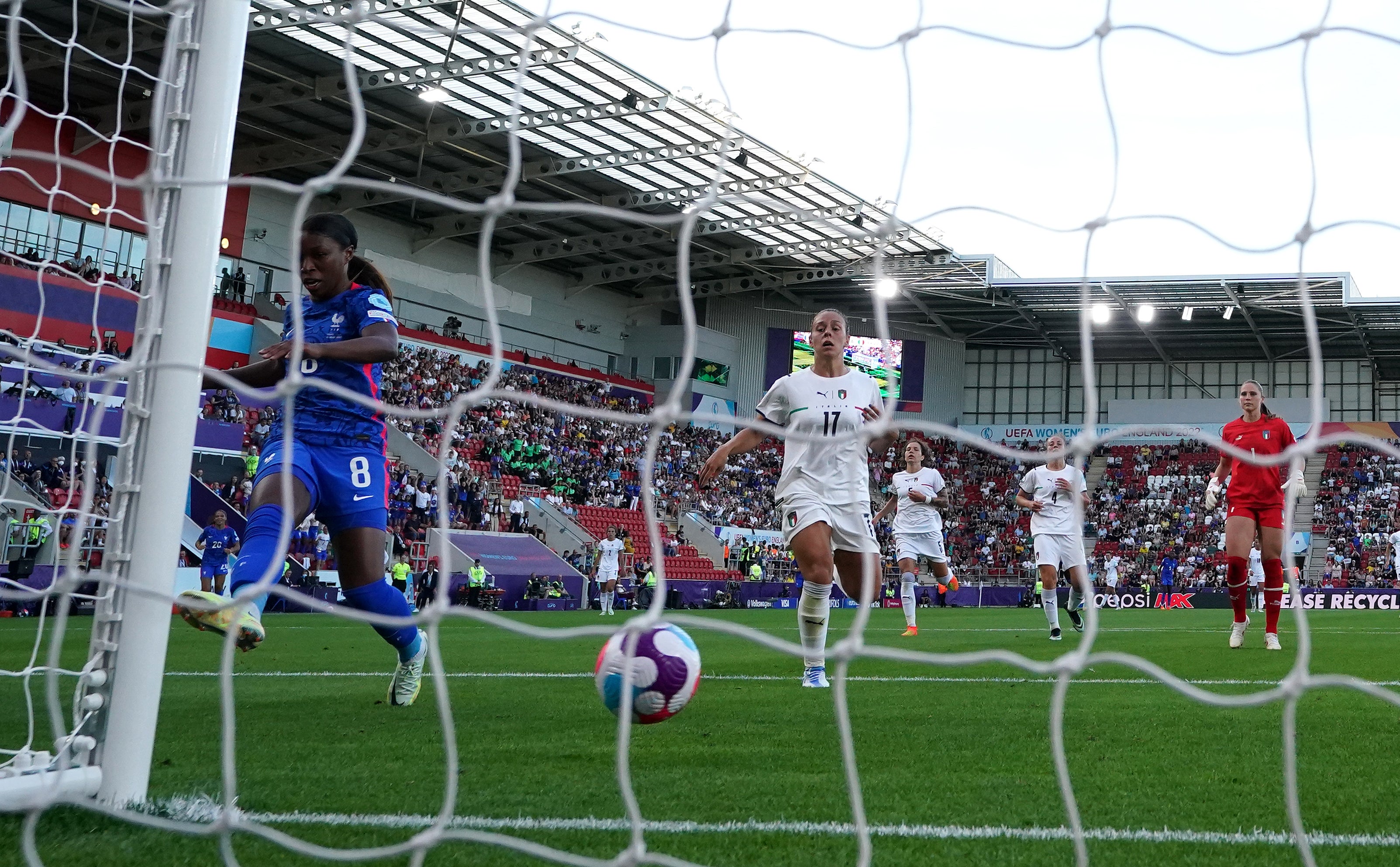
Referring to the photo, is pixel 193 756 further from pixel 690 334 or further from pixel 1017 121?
pixel 1017 121

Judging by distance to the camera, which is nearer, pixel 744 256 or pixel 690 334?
pixel 690 334

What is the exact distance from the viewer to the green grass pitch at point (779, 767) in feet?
8.95

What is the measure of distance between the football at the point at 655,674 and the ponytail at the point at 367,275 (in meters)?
1.70

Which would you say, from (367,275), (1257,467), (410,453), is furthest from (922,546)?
(410,453)

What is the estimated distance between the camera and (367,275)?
4.73m

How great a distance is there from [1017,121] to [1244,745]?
2278 millimetres

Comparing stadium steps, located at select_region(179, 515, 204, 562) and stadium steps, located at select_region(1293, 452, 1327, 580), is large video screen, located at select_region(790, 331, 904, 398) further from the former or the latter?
stadium steps, located at select_region(179, 515, 204, 562)

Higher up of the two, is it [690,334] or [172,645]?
[690,334]

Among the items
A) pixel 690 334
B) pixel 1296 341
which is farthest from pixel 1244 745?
pixel 1296 341

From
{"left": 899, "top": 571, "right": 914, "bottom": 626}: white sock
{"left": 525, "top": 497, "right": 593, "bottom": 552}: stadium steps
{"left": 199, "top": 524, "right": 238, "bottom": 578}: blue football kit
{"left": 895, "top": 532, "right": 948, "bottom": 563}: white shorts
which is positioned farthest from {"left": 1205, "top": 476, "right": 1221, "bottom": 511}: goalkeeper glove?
{"left": 525, "top": 497, "right": 593, "bottom": 552}: stadium steps

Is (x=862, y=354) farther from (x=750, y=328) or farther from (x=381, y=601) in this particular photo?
(x=381, y=601)

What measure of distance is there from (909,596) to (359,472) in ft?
31.6

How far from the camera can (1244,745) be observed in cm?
420

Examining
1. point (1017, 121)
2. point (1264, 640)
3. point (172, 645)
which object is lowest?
point (172, 645)
